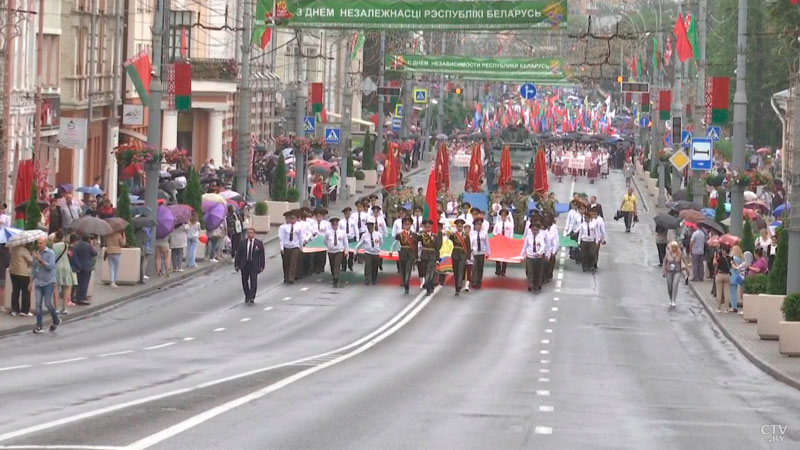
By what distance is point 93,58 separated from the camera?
54000 mm

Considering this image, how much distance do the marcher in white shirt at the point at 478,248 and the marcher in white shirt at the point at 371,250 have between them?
6.76ft

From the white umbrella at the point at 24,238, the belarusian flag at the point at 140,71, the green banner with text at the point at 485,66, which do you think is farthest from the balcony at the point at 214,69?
the white umbrella at the point at 24,238

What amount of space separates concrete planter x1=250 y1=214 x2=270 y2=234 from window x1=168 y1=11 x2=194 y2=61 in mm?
17061

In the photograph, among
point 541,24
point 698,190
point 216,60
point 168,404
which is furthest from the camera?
point 216,60

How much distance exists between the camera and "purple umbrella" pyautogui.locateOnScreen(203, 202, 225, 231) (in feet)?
141

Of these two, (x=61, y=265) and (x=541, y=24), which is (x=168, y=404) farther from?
(x=541, y=24)

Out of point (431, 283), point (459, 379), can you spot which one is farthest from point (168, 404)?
point (431, 283)

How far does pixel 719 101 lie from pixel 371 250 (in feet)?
40.1

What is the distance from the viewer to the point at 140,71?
164 feet

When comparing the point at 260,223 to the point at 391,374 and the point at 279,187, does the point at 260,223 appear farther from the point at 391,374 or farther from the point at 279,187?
the point at 391,374

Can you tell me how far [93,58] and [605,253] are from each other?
54.1 feet

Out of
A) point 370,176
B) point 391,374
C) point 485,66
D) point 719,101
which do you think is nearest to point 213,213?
point 719,101

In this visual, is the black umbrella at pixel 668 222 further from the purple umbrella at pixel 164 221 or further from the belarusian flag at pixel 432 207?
the purple umbrella at pixel 164 221

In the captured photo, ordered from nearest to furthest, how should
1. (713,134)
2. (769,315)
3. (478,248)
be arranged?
1. (769,315)
2. (478,248)
3. (713,134)
